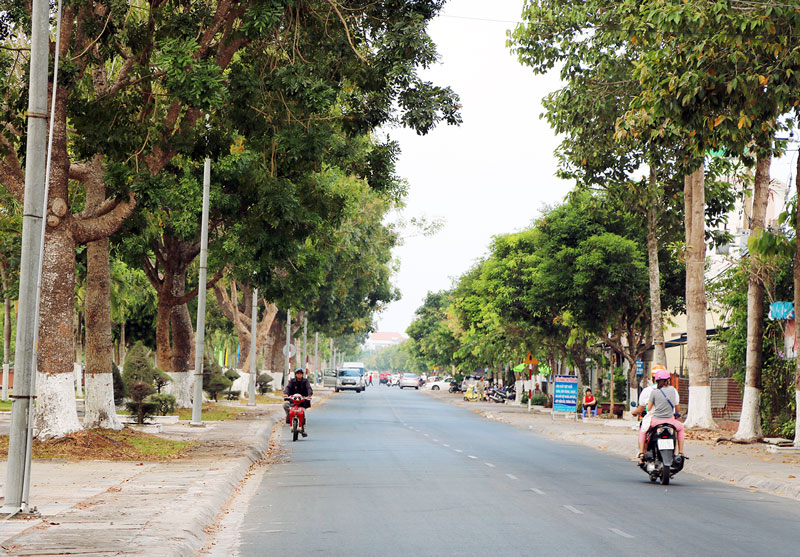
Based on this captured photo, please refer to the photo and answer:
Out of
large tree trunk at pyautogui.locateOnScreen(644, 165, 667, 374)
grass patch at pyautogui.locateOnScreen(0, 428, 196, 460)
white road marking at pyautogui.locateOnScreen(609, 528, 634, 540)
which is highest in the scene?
large tree trunk at pyautogui.locateOnScreen(644, 165, 667, 374)

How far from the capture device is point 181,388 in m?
35.3

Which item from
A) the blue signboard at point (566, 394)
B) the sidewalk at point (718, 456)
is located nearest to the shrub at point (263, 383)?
the blue signboard at point (566, 394)

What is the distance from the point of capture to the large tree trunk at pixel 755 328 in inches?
1018

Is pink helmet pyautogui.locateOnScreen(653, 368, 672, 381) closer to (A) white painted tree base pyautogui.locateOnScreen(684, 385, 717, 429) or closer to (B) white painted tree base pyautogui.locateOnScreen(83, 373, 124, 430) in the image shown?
(B) white painted tree base pyautogui.locateOnScreen(83, 373, 124, 430)

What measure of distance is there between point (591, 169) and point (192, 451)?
1574 cm

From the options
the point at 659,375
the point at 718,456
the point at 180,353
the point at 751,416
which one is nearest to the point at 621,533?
the point at 659,375

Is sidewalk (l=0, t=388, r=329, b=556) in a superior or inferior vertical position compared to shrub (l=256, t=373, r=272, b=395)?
inferior

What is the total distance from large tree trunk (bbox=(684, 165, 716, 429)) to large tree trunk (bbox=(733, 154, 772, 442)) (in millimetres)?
3145

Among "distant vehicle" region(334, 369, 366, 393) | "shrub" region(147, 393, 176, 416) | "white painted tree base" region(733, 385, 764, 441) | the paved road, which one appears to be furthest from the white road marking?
"distant vehicle" region(334, 369, 366, 393)

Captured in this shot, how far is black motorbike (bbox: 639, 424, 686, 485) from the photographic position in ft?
54.8

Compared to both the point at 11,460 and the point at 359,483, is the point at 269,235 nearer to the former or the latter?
the point at 359,483

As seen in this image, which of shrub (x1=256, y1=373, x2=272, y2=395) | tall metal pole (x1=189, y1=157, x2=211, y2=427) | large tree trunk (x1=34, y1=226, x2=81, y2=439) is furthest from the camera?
shrub (x1=256, y1=373, x2=272, y2=395)

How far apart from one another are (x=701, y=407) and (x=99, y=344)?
1652 centimetres

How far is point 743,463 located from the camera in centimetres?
2106
